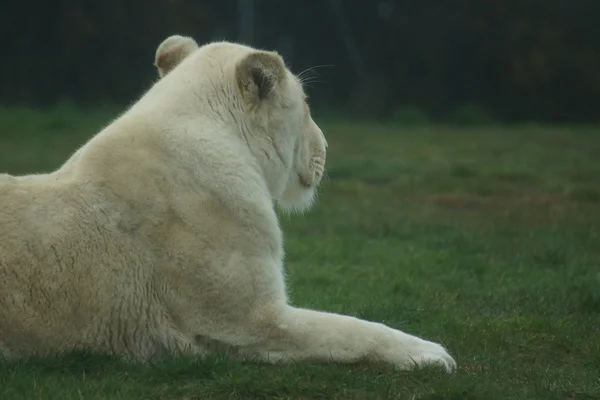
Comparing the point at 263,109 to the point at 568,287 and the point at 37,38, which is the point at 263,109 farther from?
the point at 37,38

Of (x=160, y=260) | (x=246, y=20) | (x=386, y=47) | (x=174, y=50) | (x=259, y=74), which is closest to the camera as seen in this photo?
(x=160, y=260)

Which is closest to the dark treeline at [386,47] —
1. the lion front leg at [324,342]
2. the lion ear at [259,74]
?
the lion ear at [259,74]

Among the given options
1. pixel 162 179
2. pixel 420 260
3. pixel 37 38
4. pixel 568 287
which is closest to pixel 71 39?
pixel 37 38

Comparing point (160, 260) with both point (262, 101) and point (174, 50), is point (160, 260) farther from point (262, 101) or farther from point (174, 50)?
point (174, 50)

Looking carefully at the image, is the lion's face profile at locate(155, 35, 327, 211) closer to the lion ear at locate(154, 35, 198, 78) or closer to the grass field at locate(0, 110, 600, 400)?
the lion ear at locate(154, 35, 198, 78)

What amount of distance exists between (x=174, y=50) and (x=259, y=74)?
0.65m

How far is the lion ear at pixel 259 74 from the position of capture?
5.02 m

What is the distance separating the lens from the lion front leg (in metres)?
4.69

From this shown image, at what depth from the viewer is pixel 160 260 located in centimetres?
468

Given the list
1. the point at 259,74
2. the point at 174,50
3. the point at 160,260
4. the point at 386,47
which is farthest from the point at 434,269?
the point at 386,47

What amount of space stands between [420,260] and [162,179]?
168 inches

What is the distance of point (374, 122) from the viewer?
2319cm

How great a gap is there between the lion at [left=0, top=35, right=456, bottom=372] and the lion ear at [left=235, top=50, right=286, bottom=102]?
0.01 meters

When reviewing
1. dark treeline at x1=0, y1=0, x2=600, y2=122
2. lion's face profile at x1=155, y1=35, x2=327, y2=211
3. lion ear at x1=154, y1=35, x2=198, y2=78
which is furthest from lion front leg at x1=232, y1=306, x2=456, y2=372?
dark treeline at x1=0, y1=0, x2=600, y2=122
